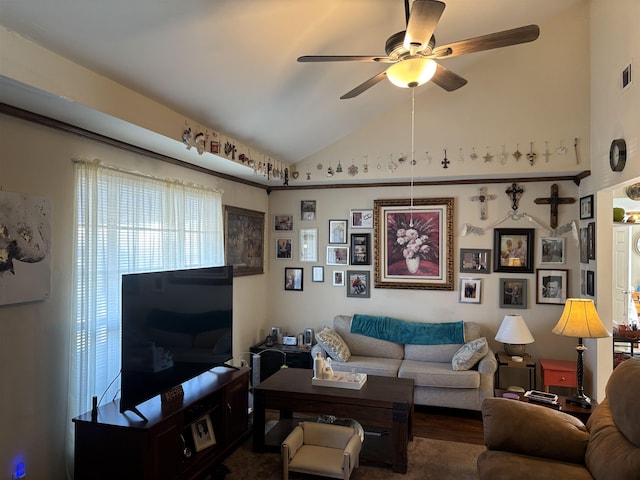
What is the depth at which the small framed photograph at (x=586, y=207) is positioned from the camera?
4095 millimetres

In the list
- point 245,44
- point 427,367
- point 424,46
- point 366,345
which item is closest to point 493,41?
point 424,46

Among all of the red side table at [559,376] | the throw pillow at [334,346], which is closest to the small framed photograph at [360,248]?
the throw pillow at [334,346]

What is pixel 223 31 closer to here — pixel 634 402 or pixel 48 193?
pixel 48 193

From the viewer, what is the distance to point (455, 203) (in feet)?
16.0

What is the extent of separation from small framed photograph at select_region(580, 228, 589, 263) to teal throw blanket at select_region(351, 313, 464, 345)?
136cm

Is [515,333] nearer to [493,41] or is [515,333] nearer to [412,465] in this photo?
[412,465]

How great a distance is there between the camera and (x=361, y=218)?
17.1 feet

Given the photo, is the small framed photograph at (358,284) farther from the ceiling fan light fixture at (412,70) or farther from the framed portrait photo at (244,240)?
the ceiling fan light fixture at (412,70)

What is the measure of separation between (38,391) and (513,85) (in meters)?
4.73

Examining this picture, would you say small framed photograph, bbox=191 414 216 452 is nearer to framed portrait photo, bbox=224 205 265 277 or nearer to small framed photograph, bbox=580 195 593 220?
framed portrait photo, bbox=224 205 265 277

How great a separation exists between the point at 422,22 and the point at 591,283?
3272 millimetres

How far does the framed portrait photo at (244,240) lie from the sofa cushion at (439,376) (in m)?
2.00

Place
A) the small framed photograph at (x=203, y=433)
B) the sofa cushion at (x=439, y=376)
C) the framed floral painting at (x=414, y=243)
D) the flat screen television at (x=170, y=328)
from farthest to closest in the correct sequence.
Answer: the framed floral painting at (x=414, y=243) → the sofa cushion at (x=439, y=376) → the small framed photograph at (x=203, y=433) → the flat screen television at (x=170, y=328)

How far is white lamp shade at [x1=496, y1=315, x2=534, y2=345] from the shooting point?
418 cm
